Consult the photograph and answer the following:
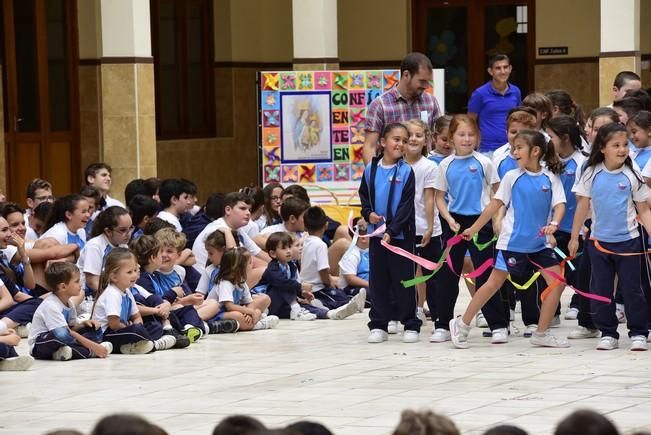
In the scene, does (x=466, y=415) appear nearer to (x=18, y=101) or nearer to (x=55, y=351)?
(x=55, y=351)

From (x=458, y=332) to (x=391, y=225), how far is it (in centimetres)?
90

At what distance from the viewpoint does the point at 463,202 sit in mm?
10711

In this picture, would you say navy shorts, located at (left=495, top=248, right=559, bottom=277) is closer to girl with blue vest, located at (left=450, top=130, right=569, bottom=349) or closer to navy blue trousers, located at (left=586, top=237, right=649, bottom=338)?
girl with blue vest, located at (left=450, top=130, right=569, bottom=349)

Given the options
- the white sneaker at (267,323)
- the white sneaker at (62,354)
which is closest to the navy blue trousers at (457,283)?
the white sneaker at (267,323)

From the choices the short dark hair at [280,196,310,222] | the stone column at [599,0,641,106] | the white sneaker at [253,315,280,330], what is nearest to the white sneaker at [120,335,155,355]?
the white sneaker at [253,315,280,330]

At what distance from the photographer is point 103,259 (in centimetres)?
1148

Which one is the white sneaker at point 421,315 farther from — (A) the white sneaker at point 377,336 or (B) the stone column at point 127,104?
(B) the stone column at point 127,104

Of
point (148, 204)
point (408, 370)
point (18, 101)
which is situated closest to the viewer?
point (408, 370)

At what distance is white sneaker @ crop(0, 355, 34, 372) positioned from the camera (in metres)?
9.73

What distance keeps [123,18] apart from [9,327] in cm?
724

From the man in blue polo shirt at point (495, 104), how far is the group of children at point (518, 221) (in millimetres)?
2065

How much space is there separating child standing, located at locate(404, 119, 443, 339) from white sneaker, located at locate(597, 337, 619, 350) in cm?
139

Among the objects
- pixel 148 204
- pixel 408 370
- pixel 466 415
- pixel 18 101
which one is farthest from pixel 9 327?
pixel 18 101

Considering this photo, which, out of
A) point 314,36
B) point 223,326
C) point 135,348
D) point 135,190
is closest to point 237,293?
point 223,326
